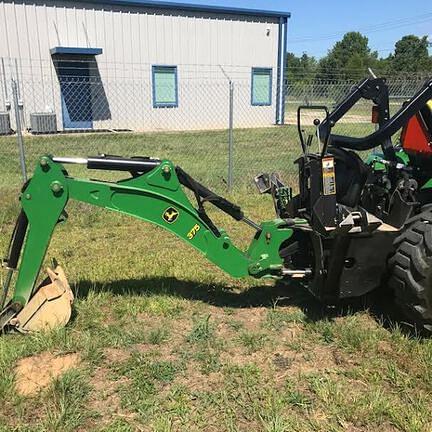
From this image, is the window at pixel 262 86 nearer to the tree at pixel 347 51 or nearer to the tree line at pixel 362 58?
the tree line at pixel 362 58

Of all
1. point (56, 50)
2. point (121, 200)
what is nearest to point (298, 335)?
point (121, 200)

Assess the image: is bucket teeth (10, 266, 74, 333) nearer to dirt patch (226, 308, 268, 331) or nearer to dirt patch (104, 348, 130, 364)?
dirt patch (104, 348, 130, 364)

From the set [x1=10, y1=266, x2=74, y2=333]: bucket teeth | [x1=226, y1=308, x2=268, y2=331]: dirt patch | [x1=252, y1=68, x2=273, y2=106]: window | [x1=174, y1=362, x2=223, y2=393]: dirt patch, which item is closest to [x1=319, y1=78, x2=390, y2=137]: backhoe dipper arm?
[x1=226, y1=308, x2=268, y2=331]: dirt patch

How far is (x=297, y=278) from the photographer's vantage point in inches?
159

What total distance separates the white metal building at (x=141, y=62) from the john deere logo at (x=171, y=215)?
14397mm

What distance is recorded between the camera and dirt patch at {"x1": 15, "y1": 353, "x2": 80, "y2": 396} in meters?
3.28

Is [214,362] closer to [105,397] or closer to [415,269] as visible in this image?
[105,397]

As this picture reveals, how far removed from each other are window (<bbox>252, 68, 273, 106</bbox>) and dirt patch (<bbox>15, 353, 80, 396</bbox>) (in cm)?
2097

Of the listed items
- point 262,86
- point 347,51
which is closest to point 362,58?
point 347,51

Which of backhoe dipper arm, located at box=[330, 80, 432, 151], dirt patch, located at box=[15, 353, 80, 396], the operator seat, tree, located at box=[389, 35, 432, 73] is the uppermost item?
tree, located at box=[389, 35, 432, 73]

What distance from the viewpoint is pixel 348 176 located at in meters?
3.98

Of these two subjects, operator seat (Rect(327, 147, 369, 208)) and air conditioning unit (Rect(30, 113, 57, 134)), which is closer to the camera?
operator seat (Rect(327, 147, 369, 208))

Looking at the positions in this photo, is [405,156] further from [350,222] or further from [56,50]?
[56,50]

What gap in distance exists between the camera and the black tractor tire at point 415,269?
11.4ft
